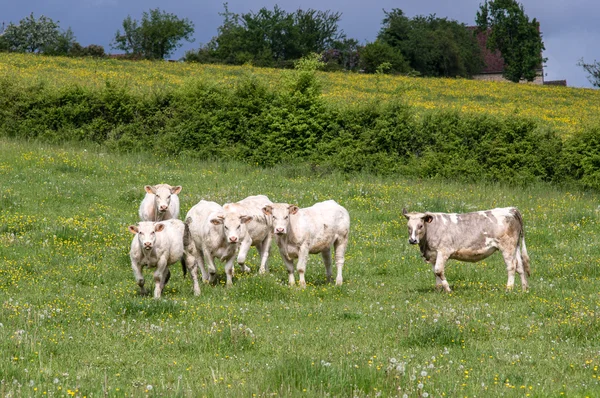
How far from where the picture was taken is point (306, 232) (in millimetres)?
15812

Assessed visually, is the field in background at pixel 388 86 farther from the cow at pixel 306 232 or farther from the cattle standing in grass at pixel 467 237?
the cow at pixel 306 232

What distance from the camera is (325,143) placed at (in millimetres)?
34750

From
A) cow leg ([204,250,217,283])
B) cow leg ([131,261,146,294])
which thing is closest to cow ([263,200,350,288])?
cow leg ([204,250,217,283])

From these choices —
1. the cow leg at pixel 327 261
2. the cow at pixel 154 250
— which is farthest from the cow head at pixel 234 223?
the cow leg at pixel 327 261

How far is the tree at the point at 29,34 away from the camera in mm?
88688

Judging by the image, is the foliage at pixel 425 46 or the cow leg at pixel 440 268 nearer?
the cow leg at pixel 440 268

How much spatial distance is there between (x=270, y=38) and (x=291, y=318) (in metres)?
94.6

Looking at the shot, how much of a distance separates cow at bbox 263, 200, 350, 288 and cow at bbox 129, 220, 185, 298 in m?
1.91

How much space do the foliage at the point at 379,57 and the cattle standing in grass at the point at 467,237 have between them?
2996 inches

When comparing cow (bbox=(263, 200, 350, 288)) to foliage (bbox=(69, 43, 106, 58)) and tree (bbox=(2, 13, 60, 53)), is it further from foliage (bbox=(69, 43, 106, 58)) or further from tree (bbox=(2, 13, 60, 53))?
tree (bbox=(2, 13, 60, 53))

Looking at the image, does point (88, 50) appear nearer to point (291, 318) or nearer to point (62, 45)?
point (62, 45)

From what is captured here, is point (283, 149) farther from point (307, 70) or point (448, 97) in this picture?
point (448, 97)

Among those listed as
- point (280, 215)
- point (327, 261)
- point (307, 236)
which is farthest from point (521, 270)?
point (280, 215)

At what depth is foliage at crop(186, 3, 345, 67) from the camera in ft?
319
